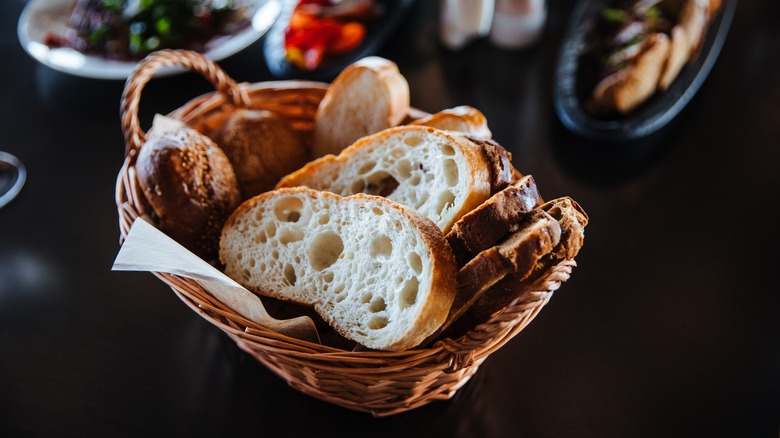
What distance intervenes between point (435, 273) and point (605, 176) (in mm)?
778

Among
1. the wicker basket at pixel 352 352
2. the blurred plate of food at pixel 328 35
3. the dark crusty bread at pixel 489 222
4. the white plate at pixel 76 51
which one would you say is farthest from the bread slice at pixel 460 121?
the white plate at pixel 76 51

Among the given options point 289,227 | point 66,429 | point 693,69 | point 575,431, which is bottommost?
point 66,429

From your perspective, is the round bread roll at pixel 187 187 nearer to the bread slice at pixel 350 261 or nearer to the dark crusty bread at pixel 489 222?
the bread slice at pixel 350 261

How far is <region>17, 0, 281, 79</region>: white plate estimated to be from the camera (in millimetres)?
1686

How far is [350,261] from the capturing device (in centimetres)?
101

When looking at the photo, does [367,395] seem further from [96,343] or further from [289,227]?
[96,343]

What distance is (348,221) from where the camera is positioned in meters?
1.03

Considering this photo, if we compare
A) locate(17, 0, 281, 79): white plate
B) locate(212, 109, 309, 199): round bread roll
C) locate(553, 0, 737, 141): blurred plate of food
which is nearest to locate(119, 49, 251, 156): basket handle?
locate(212, 109, 309, 199): round bread roll

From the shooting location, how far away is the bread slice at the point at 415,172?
103cm

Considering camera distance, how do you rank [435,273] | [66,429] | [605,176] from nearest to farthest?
[435,273] → [66,429] → [605,176]

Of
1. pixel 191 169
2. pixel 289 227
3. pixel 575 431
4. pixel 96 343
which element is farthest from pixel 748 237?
pixel 96 343

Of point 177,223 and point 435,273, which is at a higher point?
point 435,273

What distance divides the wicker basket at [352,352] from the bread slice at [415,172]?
0.21 m

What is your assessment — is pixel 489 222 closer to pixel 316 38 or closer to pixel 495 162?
pixel 495 162
